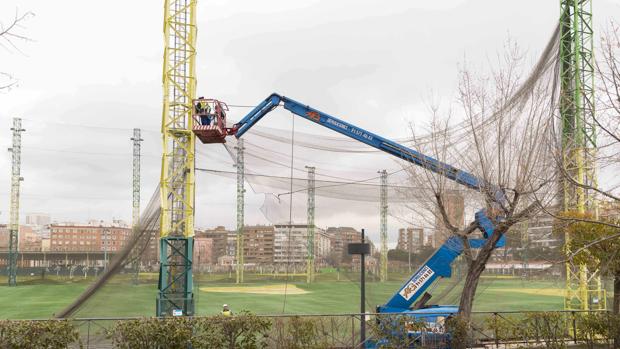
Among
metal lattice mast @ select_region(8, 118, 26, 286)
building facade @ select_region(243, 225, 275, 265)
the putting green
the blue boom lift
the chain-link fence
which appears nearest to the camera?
the chain-link fence

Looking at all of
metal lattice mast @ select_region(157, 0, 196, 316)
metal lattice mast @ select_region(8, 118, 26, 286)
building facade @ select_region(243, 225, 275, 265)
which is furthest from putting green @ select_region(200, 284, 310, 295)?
metal lattice mast @ select_region(157, 0, 196, 316)

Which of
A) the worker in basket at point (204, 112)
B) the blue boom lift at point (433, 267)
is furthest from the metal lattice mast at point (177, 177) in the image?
the blue boom lift at point (433, 267)

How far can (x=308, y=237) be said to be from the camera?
134 ft

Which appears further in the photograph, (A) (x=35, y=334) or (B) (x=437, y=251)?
(B) (x=437, y=251)

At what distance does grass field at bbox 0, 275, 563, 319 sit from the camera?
51.1 feet

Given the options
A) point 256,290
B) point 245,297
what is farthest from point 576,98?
point 256,290

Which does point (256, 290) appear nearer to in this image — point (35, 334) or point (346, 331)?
point (346, 331)

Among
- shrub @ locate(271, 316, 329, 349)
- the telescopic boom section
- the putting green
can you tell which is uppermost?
the telescopic boom section

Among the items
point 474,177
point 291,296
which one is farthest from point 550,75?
point 291,296

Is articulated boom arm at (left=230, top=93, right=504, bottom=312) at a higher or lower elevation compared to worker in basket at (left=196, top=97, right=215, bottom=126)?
lower

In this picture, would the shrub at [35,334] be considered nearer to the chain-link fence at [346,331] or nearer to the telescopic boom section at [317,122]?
the chain-link fence at [346,331]

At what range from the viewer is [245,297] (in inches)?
1476

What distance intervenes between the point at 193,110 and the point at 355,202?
583 centimetres

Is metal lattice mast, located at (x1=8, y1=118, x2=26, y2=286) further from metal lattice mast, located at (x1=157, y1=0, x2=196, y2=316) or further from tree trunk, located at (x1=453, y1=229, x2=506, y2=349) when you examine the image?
tree trunk, located at (x1=453, y1=229, x2=506, y2=349)
